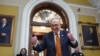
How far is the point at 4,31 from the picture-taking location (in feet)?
12.3

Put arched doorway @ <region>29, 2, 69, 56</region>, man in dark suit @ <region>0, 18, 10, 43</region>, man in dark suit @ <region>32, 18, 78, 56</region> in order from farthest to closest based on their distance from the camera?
1. arched doorway @ <region>29, 2, 69, 56</region>
2. man in dark suit @ <region>0, 18, 10, 43</region>
3. man in dark suit @ <region>32, 18, 78, 56</region>

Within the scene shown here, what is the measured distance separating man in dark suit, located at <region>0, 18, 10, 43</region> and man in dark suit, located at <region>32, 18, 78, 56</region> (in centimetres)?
199

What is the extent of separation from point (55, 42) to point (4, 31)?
2.24 m

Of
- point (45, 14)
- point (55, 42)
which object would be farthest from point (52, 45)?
point (45, 14)

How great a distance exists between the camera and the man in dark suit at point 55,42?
1763 mm

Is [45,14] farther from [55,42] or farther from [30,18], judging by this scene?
[55,42]

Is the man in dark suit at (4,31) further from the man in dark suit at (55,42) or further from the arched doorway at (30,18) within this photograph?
the man in dark suit at (55,42)

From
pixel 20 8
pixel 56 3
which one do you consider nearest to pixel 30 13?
pixel 20 8

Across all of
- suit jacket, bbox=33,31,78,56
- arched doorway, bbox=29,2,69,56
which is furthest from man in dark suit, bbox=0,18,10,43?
suit jacket, bbox=33,31,78,56

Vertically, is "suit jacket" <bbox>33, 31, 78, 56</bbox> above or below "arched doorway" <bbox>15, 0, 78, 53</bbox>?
below

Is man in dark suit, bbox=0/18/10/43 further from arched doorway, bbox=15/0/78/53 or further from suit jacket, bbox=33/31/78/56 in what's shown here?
suit jacket, bbox=33/31/78/56

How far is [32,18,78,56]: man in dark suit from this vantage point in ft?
5.78

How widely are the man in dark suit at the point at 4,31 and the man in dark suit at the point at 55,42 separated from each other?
1.99 m

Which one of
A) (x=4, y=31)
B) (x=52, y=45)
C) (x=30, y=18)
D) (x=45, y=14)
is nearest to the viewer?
(x=52, y=45)
